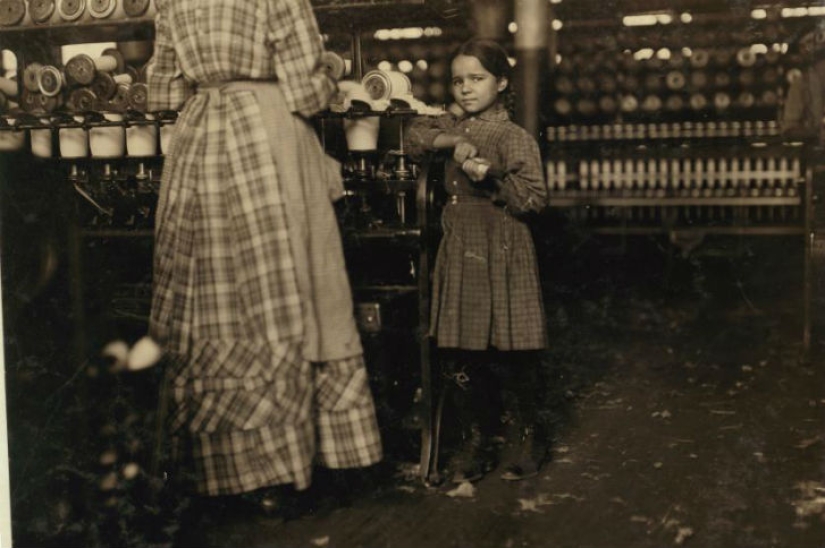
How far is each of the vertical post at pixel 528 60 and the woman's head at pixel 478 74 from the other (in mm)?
1820

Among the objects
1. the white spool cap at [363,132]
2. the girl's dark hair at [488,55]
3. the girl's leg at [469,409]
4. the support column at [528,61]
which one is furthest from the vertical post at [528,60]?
the girl's leg at [469,409]

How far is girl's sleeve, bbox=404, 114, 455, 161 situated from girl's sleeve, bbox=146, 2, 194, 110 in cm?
82

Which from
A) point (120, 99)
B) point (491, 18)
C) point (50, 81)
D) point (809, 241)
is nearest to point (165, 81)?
point (120, 99)

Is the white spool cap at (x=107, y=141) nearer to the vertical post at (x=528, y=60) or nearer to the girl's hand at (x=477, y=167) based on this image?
the girl's hand at (x=477, y=167)

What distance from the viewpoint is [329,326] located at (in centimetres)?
246

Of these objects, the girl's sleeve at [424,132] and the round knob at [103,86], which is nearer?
the girl's sleeve at [424,132]

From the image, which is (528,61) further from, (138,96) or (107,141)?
(107,141)

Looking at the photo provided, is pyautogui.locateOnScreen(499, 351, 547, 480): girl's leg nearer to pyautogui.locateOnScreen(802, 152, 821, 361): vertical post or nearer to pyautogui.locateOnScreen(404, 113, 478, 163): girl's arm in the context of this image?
pyautogui.locateOnScreen(404, 113, 478, 163): girl's arm

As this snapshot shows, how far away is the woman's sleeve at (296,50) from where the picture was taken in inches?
93.0

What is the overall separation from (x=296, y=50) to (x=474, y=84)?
79 cm

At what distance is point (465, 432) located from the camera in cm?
355

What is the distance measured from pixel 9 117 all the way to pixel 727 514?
3.20m

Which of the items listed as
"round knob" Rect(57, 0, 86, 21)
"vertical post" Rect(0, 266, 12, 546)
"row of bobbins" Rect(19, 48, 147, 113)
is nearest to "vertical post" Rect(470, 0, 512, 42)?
"row of bobbins" Rect(19, 48, 147, 113)

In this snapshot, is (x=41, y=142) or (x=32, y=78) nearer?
(x=41, y=142)
